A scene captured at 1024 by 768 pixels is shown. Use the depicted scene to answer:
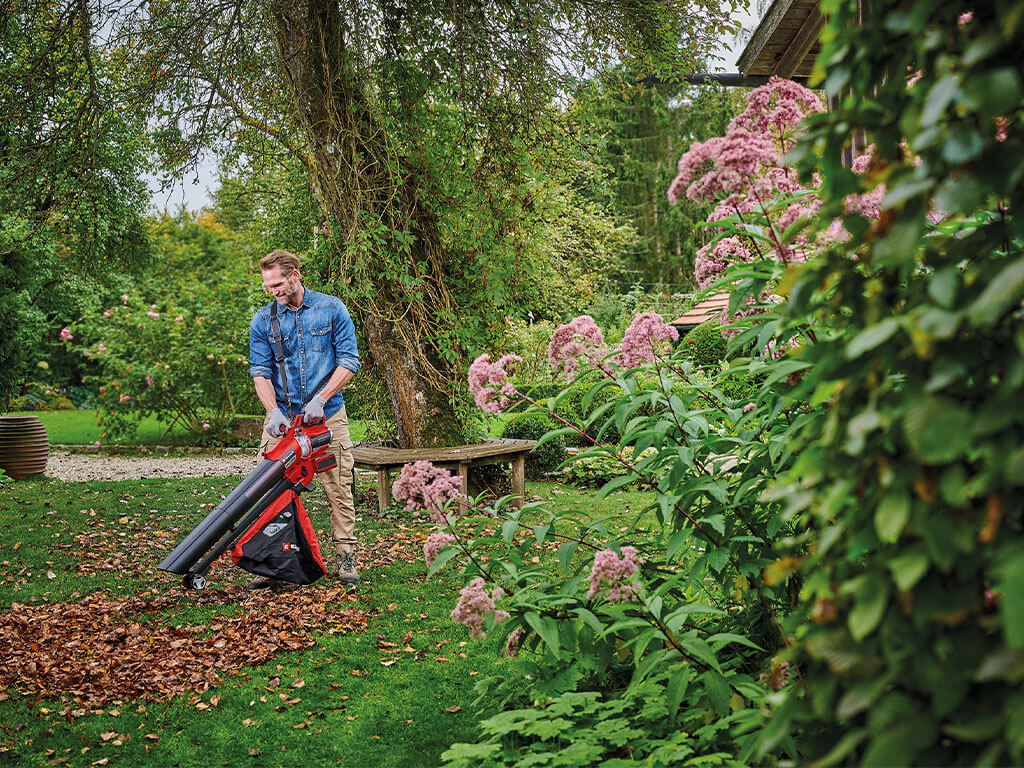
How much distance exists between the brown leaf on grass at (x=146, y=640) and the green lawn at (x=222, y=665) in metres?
0.01

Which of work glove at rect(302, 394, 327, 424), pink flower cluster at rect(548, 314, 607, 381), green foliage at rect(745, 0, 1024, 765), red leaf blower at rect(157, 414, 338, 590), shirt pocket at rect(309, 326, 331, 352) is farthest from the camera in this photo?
shirt pocket at rect(309, 326, 331, 352)

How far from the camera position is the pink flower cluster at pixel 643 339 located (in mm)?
2375

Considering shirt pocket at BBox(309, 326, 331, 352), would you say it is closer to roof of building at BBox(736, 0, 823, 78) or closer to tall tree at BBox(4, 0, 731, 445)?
tall tree at BBox(4, 0, 731, 445)

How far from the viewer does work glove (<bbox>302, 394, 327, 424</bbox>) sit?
442 cm

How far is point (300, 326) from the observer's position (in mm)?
4773

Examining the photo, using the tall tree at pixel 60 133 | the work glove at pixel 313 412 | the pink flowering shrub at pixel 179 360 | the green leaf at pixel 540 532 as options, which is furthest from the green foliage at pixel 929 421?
the pink flowering shrub at pixel 179 360

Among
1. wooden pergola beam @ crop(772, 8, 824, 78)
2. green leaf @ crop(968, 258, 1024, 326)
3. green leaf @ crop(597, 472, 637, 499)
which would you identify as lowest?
green leaf @ crop(597, 472, 637, 499)

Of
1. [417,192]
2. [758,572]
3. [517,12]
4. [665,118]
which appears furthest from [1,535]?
[665,118]

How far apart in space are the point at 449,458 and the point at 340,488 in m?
1.68

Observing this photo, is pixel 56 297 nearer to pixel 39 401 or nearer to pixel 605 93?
pixel 39 401

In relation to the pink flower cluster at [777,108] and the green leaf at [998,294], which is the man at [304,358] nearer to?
the pink flower cluster at [777,108]

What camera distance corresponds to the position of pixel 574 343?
247 cm

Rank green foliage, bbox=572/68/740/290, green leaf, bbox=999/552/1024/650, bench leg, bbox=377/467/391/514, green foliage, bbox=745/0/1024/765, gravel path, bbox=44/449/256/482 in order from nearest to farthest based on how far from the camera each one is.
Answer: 1. green leaf, bbox=999/552/1024/650
2. green foliage, bbox=745/0/1024/765
3. bench leg, bbox=377/467/391/514
4. gravel path, bbox=44/449/256/482
5. green foliage, bbox=572/68/740/290

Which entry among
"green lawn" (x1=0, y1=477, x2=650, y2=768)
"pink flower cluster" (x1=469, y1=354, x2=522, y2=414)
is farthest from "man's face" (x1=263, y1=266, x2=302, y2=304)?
"pink flower cluster" (x1=469, y1=354, x2=522, y2=414)
